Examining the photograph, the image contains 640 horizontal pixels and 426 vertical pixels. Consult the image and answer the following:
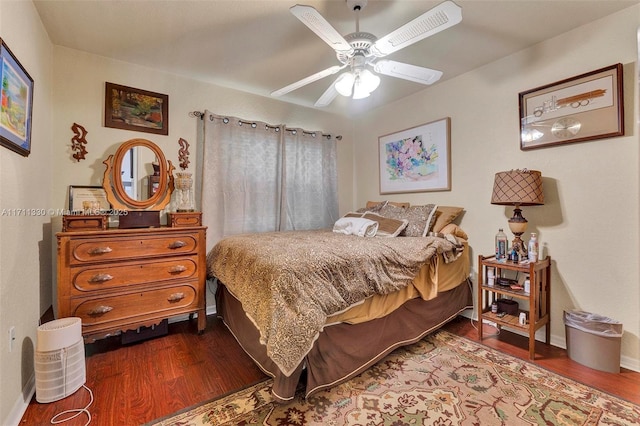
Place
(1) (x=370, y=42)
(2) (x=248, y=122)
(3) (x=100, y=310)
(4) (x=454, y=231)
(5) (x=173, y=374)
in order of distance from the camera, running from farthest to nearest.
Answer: (2) (x=248, y=122) < (4) (x=454, y=231) < (3) (x=100, y=310) < (5) (x=173, y=374) < (1) (x=370, y=42)

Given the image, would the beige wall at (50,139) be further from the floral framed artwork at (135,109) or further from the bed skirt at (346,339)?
the bed skirt at (346,339)

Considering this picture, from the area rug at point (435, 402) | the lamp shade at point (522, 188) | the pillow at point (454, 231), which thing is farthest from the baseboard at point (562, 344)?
the lamp shade at point (522, 188)

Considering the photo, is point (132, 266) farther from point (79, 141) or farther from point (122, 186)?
point (79, 141)

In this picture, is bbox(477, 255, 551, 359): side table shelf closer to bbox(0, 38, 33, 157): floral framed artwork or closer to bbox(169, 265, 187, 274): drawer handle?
bbox(169, 265, 187, 274): drawer handle

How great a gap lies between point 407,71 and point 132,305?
8.65 ft

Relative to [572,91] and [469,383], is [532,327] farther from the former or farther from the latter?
[572,91]

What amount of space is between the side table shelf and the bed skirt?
34 centimetres

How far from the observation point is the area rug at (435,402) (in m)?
1.43

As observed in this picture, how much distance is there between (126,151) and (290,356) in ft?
7.38

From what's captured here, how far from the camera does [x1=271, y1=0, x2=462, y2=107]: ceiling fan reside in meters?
1.35

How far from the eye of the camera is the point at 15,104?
1.49 m

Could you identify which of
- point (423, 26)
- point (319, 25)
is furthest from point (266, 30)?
point (423, 26)

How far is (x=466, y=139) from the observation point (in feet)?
9.09

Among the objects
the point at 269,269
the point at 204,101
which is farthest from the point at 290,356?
the point at 204,101
